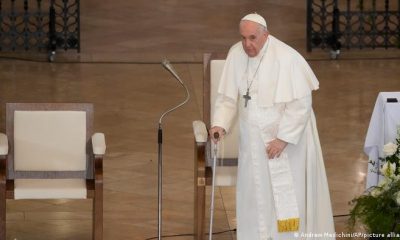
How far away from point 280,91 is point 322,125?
477 cm

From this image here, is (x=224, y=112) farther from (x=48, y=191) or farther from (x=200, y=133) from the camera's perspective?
(x=48, y=191)

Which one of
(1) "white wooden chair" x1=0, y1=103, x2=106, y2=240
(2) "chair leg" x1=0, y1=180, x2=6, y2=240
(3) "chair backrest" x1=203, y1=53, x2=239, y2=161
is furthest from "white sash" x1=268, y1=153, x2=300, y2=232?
(2) "chair leg" x1=0, y1=180, x2=6, y2=240

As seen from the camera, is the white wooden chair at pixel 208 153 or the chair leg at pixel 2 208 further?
the white wooden chair at pixel 208 153

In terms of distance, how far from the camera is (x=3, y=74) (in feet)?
48.8

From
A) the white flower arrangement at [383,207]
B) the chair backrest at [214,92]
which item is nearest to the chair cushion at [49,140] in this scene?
the chair backrest at [214,92]

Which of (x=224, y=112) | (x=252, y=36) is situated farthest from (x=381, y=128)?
(x=252, y=36)

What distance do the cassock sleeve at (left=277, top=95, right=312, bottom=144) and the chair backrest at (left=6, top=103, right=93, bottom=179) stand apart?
1596 millimetres

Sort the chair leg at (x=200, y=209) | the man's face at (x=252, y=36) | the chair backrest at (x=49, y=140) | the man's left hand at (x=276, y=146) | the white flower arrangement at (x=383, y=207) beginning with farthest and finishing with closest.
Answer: the chair leg at (x=200, y=209)
the chair backrest at (x=49, y=140)
the man's left hand at (x=276, y=146)
the man's face at (x=252, y=36)
the white flower arrangement at (x=383, y=207)

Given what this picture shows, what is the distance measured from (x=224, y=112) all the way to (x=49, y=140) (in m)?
1.42

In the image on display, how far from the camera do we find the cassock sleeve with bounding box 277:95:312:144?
813cm

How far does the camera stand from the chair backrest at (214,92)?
9.27m

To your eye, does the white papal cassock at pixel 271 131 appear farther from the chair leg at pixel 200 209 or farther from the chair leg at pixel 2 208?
the chair leg at pixel 2 208

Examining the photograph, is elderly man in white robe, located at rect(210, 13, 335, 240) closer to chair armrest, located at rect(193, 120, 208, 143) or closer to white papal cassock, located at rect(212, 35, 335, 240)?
white papal cassock, located at rect(212, 35, 335, 240)

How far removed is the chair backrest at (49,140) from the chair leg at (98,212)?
0.31 meters
